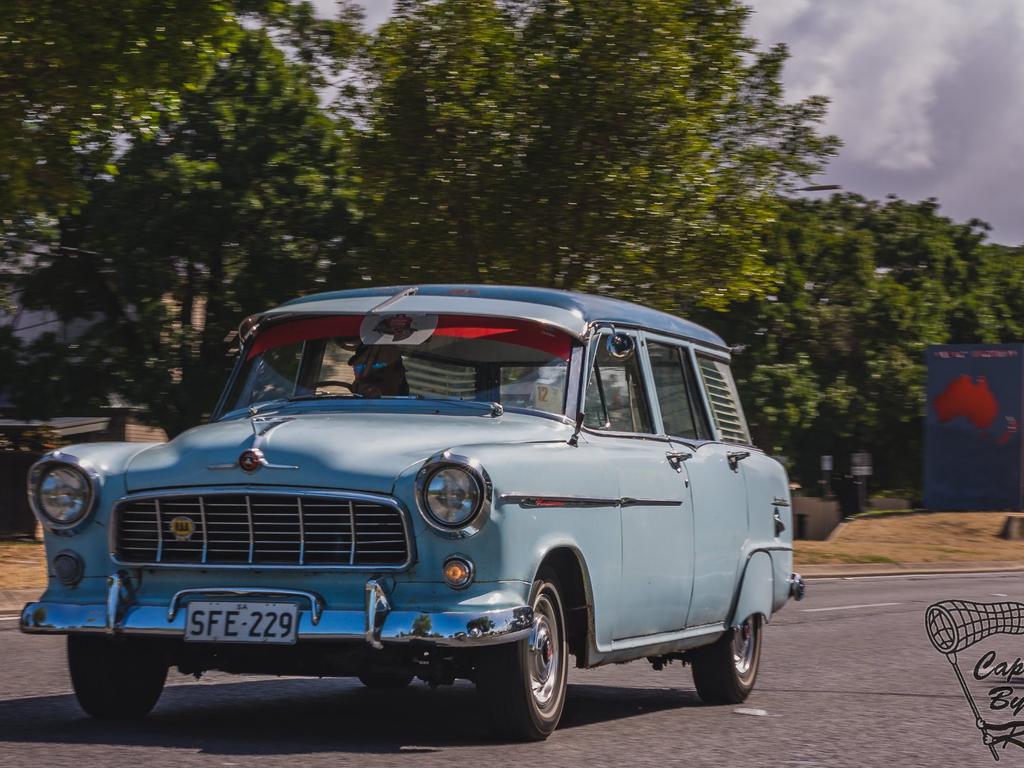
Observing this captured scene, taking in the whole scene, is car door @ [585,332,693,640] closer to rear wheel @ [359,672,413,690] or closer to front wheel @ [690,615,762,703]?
front wheel @ [690,615,762,703]

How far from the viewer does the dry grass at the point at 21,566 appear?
17469 mm

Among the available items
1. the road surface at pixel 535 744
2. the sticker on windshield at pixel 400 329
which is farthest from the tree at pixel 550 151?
the sticker on windshield at pixel 400 329

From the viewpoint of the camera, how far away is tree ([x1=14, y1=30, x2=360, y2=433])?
26125mm

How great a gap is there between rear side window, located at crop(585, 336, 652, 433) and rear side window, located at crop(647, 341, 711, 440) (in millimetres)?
253

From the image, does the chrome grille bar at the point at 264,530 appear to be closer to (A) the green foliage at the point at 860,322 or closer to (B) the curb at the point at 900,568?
(B) the curb at the point at 900,568

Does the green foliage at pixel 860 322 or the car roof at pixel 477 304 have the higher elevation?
the green foliage at pixel 860 322

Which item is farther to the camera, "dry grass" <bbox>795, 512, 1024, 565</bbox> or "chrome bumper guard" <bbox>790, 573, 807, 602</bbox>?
"dry grass" <bbox>795, 512, 1024, 565</bbox>

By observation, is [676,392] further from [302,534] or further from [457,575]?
[302,534]

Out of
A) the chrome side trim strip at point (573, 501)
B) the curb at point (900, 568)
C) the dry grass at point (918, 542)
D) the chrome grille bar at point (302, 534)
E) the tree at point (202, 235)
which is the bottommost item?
the curb at point (900, 568)

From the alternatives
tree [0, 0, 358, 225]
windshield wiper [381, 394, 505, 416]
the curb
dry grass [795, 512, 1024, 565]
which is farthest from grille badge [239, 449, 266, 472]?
dry grass [795, 512, 1024, 565]

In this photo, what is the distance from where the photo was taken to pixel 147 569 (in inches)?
259

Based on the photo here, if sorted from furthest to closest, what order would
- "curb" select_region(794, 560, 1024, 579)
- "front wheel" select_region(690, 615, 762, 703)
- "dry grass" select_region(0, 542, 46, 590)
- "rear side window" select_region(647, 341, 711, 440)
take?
1. "curb" select_region(794, 560, 1024, 579)
2. "dry grass" select_region(0, 542, 46, 590)
3. "front wheel" select_region(690, 615, 762, 703)
4. "rear side window" select_region(647, 341, 711, 440)

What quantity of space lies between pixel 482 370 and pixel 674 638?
5.34ft

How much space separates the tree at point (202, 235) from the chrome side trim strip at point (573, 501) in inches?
755
